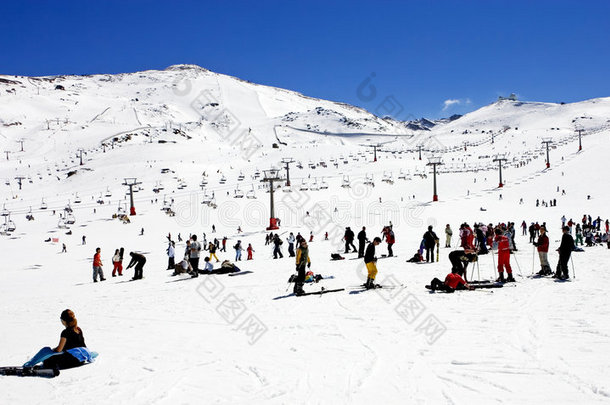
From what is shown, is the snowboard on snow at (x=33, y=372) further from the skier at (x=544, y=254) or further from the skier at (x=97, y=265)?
the skier at (x=544, y=254)

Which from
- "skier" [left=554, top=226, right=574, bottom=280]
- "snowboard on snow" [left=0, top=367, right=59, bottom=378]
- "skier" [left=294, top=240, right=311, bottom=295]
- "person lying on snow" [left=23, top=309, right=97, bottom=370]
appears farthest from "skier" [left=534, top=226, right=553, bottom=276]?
"snowboard on snow" [left=0, top=367, right=59, bottom=378]

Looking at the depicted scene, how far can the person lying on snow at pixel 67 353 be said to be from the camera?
5809mm

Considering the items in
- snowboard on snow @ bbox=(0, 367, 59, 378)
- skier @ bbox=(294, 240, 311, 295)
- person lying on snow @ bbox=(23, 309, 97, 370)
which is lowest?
snowboard on snow @ bbox=(0, 367, 59, 378)

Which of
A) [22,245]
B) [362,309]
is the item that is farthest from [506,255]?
[22,245]

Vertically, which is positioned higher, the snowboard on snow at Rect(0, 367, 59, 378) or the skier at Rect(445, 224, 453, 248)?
the skier at Rect(445, 224, 453, 248)

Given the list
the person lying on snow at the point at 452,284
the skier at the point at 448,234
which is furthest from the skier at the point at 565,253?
the skier at the point at 448,234

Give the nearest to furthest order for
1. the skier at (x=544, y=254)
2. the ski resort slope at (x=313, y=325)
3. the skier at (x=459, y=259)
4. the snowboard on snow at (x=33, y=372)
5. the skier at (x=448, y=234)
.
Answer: the ski resort slope at (x=313, y=325)
the snowboard on snow at (x=33, y=372)
the skier at (x=459, y=259)
the skier at (x=544, y=254)
the skier at (x=448, y=234)

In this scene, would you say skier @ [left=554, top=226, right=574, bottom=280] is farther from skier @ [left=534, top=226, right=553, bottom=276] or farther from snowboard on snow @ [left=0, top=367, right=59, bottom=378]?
snowboard on snow @ [left=0, top=367, right=59, bottom=378]

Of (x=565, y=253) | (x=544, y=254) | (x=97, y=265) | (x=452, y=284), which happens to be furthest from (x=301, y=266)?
(x=97, y=265)

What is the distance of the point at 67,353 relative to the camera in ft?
19.5

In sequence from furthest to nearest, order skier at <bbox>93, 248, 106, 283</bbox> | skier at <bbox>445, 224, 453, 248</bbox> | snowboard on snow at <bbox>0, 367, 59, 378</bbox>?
skier at <bbox>445, 224, 453, 248</bbox>
skier at <bbox>93, 248, 106, 283</bbox>
snowboard on snow at <bbox>0, 367, 59, 378</bbox>

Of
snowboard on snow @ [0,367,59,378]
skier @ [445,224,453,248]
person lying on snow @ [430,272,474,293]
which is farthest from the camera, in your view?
skier @ [445,224,453,248]

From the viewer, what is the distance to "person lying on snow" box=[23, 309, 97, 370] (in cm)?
581

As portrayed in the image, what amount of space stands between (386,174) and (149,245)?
4245 centimetres
